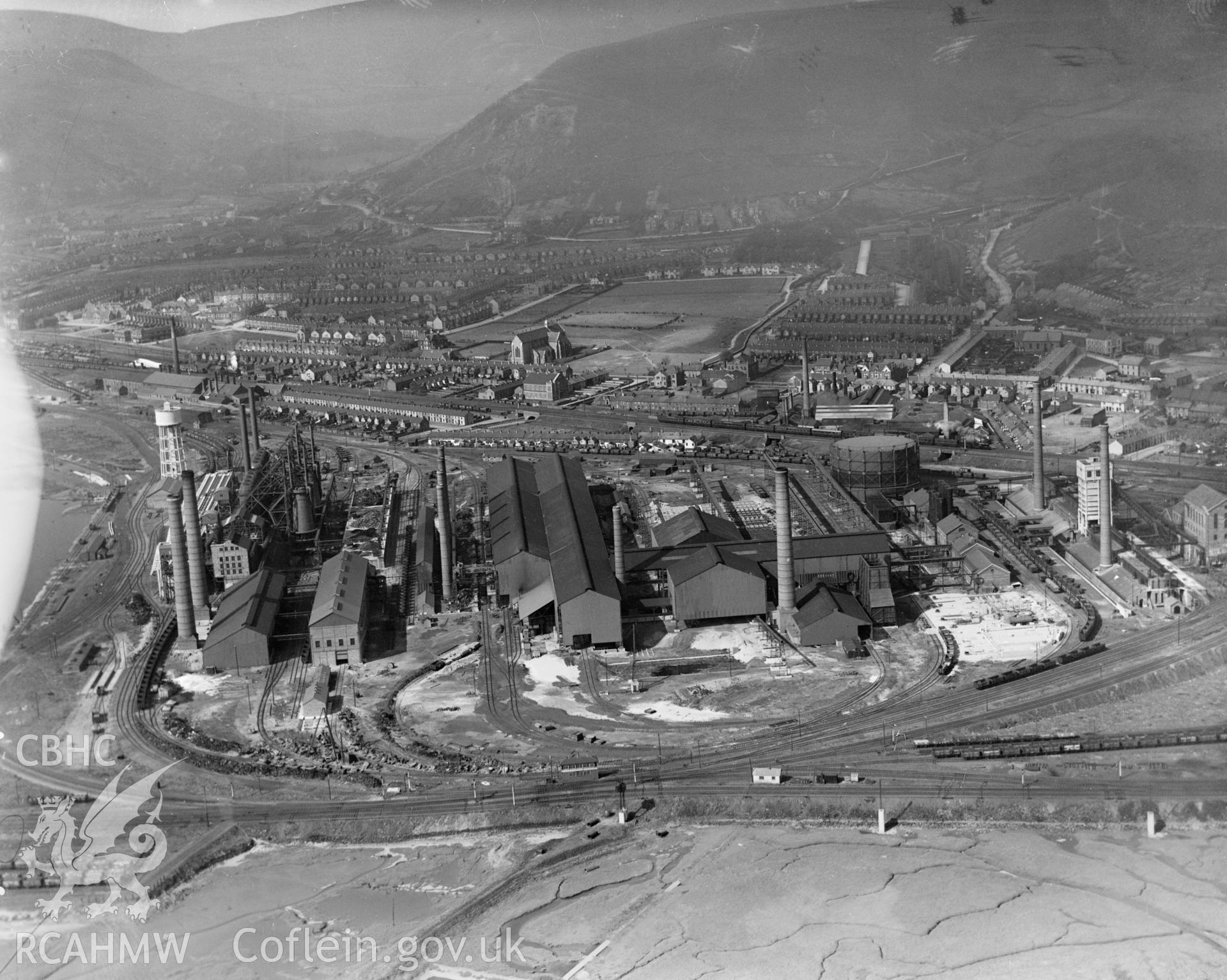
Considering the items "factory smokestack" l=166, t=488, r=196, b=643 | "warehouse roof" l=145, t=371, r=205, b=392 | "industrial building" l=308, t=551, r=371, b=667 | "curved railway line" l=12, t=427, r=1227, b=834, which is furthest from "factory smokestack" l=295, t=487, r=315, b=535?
→ "warehouse roof" l=145, t=371, r=205, b=392

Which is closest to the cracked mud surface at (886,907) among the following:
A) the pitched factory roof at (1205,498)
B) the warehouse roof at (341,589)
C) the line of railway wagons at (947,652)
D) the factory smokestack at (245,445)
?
the line of railway wagons at (947,652)

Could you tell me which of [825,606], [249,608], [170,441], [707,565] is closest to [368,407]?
[170,441]

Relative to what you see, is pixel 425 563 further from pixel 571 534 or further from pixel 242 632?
pixel 242 632

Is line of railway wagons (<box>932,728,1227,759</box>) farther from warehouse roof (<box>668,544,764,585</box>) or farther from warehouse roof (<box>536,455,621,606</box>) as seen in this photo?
warehouse roof (<box>536,455,621,606</box>)

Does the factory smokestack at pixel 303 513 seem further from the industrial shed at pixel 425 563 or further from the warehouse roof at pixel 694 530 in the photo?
the warehouse roof at pixel 694 530

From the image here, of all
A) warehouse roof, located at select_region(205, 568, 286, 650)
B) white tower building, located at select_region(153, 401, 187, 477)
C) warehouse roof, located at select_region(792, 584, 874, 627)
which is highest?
white tower building, located at select_region(153, 401, 187, 477)

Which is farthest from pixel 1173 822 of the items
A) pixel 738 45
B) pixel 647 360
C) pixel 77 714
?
pixel 738 45
